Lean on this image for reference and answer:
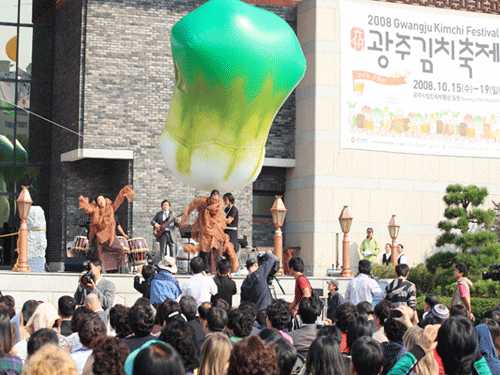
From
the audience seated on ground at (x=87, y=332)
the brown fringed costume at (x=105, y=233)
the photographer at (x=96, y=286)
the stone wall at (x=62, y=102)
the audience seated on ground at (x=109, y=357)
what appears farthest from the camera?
the stone wall at (x=62, y=102)

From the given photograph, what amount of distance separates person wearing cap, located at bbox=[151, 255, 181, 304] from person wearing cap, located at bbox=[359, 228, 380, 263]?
11689mm

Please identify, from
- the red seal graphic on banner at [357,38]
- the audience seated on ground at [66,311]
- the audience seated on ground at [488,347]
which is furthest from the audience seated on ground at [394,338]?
the red seal graphic on banner at [357,38]

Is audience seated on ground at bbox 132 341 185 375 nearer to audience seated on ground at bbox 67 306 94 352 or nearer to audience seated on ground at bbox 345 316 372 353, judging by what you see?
audience seated on ground at bbox 67 306 94 352

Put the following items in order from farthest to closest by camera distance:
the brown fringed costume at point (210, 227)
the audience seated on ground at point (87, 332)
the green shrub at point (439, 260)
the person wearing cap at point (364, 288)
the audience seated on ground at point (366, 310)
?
the green shrub at point (439, 260) → the brown fringed costume at point (210, 227) → the person wearing cap at point (364, 288) → the audience seated on ground at point (366, 310) → the audience seated on ground at point (87, 332)

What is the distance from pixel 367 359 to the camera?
4227 millimetres

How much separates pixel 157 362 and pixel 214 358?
3.42 ft

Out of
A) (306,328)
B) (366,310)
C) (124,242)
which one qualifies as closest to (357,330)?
(306,328)

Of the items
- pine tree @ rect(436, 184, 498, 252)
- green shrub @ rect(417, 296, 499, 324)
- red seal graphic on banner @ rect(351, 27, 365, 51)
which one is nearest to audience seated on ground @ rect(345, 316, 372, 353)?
green shrub @ rect(417, 296, 499, 324)

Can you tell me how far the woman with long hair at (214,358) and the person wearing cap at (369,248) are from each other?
16010mm

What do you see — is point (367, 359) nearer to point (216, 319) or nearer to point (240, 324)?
point (240, 324)

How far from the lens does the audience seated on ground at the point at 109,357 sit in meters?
4.00

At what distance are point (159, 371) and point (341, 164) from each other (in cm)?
1808

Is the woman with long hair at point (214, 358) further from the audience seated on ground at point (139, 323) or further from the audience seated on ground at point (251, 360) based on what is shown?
the audience seated on ground at point (139, 323)

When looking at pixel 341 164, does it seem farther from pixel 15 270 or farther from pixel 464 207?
pixel 15 270
